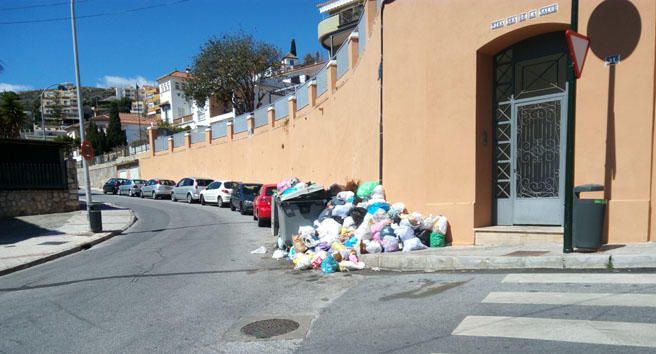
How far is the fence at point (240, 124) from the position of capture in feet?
95.3

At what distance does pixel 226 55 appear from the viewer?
4025 cm

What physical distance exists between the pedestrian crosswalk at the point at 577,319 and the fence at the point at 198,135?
3176 centimetres

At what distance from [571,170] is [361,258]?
12.1 ft

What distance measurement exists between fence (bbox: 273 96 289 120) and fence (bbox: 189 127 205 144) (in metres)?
11.7

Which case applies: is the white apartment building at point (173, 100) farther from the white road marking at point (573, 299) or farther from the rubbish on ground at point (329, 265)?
the white road marking at point (573, 299)

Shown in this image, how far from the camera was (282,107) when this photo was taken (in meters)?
24.6

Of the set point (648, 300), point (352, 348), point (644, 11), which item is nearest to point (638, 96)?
point (644, 11)

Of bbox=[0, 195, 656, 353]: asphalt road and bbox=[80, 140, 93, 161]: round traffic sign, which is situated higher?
bbox=[80, 140, 93, 161]: round traffic sign

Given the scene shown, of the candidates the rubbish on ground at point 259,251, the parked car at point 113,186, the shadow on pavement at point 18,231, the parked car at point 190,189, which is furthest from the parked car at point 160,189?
the rubbish on ground at point 259,251

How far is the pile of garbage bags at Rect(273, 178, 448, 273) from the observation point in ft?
26.9

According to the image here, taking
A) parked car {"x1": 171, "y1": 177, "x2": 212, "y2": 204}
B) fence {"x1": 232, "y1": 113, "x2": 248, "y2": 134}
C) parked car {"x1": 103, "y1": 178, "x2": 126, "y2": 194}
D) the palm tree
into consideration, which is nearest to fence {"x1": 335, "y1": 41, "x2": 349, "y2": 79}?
fence {"x1": 232, "y1": 113, "x2": 248, "y2": 134}

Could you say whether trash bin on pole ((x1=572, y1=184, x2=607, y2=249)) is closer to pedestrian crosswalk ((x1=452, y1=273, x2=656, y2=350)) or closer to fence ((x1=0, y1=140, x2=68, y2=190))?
pedestrian crosswalk ((x1=452, y1=273, x2=656, y2=350))

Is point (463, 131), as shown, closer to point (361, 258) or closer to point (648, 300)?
point (361, 258)

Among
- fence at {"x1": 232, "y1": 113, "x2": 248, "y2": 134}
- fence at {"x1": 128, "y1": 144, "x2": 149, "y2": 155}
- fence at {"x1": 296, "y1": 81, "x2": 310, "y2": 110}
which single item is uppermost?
fence at {"x1": 296, "y1": 81, "x2": 310, "y2": 110}
